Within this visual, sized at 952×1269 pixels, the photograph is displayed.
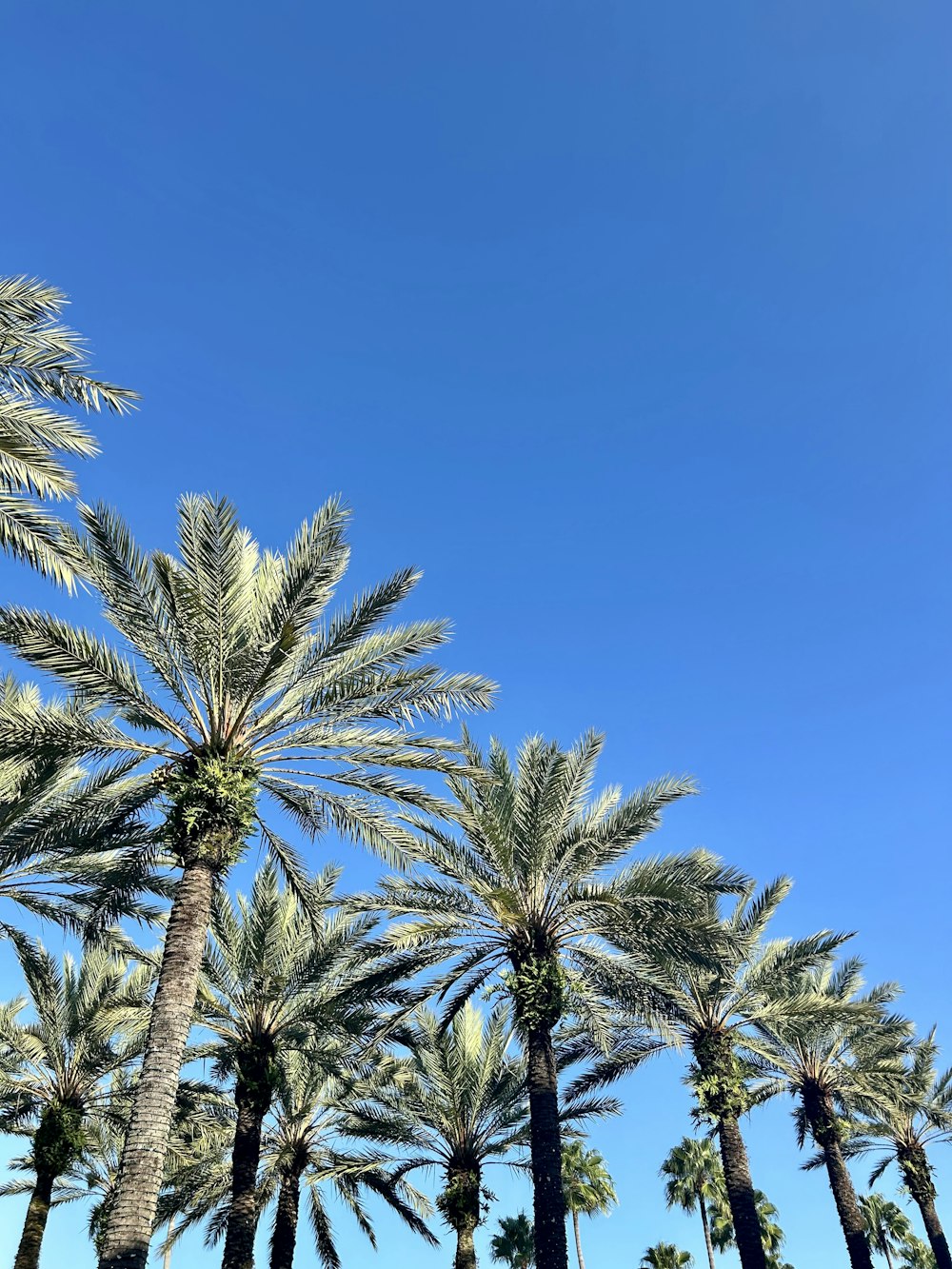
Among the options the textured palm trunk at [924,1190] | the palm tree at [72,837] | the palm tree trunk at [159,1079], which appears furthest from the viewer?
the textured palm trunk at [924,1190]

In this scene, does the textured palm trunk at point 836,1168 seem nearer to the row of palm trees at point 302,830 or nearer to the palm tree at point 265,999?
the row of palm trees at point 302,830

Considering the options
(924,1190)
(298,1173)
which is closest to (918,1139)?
(924,1190)

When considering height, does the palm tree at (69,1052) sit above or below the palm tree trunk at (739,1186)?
above

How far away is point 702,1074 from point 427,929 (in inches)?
374

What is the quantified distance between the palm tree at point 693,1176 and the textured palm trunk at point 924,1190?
1473 cm

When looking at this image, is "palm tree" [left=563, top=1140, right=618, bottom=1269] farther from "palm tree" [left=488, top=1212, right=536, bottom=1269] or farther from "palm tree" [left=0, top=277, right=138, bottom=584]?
"palm tree" [left=0, top=277, right=138, bottom=584]

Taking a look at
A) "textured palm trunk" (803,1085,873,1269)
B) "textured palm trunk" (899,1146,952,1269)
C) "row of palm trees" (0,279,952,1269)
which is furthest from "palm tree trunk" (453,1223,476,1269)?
"textured palm trunk" (899,1146,952,1269)

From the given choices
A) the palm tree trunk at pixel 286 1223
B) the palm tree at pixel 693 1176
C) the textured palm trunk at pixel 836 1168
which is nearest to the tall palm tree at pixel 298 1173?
the palm tree trunk at pixel 286 1223

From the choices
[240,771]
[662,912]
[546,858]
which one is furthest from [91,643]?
[662,912]

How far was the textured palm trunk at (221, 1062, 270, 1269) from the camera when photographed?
1922 cm

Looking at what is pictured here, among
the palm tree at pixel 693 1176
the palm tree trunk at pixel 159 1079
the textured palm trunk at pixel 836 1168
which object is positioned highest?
the palm tree at pixel 693 1176

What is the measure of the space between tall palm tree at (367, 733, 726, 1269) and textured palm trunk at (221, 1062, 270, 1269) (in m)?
4.56

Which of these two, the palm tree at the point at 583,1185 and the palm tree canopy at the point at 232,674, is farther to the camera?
the palm tree at the point at 583,1185

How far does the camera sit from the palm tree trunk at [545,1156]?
54.4 ft
